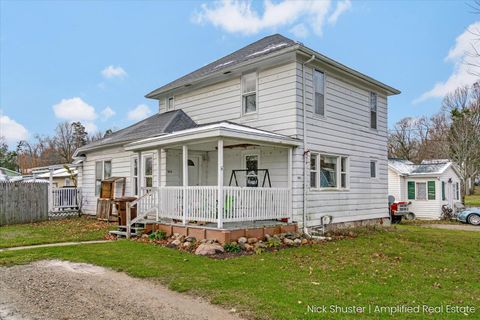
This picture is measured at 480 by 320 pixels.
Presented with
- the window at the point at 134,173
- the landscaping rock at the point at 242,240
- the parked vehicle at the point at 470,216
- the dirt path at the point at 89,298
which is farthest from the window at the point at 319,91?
the parked vehicle at the point at 470,216

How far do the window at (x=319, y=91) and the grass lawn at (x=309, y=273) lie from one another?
447cm

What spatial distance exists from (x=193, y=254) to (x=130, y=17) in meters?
11.8

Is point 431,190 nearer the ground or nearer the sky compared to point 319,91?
nearer the ground

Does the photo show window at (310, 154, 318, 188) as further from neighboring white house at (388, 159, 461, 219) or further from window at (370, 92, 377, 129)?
neighboring white house at (388, 159, 461, 219)

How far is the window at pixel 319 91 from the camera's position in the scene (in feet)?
40.0

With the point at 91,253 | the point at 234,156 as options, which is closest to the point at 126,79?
the point at 234,156

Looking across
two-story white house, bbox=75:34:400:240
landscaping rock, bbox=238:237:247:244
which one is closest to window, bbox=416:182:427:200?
two-story white house, bbox=75:34:400:240

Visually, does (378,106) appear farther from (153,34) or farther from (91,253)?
(91,253)

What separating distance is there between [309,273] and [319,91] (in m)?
7.26

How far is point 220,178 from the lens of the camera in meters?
9.45

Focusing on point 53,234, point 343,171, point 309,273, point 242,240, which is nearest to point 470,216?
point 343,171

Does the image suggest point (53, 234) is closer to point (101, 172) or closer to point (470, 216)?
point (101, 172)

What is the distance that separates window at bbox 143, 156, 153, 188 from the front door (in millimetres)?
1609

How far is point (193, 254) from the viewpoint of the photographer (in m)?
8.55
